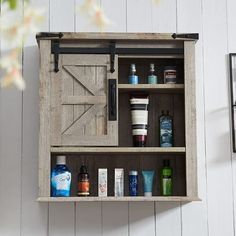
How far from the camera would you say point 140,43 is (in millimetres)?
1980

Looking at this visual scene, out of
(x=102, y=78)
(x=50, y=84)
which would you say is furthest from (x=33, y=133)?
(x=102, y=78)

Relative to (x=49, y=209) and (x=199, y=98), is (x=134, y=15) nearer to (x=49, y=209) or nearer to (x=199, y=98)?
(x=199, y=98)

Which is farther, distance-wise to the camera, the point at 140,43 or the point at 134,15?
the point at 134,15

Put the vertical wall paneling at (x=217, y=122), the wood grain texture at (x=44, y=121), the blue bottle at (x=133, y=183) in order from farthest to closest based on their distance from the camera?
the vertical wall paneling at (x=217, y=122)
the blue bottle at (x=133, y=183)
the wood grain texture at (x=44, y=121)

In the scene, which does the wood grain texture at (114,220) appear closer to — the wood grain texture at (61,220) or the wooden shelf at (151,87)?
the wood grain texture at (61,220)

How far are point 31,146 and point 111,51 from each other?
54 cm

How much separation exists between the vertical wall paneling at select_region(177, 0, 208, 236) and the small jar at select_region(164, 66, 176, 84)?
19 cm

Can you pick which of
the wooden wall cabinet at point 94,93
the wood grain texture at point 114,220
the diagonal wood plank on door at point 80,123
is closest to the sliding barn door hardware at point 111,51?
the wooden wall cabinet at point 94,93

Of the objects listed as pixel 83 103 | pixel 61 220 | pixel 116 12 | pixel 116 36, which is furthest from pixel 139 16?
pixel 61 220

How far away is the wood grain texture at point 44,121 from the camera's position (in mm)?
1872

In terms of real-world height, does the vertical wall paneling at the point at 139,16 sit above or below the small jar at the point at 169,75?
above

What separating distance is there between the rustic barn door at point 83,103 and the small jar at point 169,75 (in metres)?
0.23

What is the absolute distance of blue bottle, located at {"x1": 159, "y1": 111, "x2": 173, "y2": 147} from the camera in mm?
2008

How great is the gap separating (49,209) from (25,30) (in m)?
1.71
